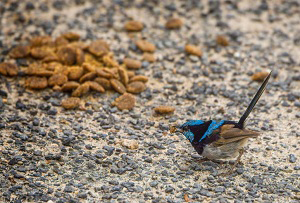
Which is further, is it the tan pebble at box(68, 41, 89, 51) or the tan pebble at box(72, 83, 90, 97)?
the tan pebble at box(68, 41, 89, 51)

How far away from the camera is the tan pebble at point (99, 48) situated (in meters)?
8.00

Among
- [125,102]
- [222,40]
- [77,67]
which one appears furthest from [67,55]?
[222,40]

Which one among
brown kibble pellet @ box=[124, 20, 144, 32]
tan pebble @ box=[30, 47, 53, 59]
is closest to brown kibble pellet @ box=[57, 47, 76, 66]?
tan pebble @ box=[30, 47, 53, 59]

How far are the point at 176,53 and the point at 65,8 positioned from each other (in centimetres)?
242

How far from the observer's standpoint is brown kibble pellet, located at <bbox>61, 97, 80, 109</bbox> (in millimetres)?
6914

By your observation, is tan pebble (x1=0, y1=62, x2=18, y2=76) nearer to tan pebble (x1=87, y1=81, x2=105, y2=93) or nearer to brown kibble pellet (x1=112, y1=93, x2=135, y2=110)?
tan pebble (x1=87, y1=81, x2=105, y2=93)

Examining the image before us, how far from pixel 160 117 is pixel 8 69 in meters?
2.41

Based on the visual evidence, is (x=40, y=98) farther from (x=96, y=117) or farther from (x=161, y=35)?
(x=161, y=35)

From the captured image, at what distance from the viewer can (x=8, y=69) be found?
7.56 m

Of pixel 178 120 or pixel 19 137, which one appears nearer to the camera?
pixel 19 137

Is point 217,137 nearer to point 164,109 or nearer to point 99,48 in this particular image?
point 164,109

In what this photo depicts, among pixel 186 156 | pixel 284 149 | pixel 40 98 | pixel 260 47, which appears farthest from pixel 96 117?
pixel 260 47

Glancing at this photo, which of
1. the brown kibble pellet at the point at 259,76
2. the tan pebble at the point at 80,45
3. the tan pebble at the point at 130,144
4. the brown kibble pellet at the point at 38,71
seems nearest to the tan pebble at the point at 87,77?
the brown kibble pellet at the point at 38,71

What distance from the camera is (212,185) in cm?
560
